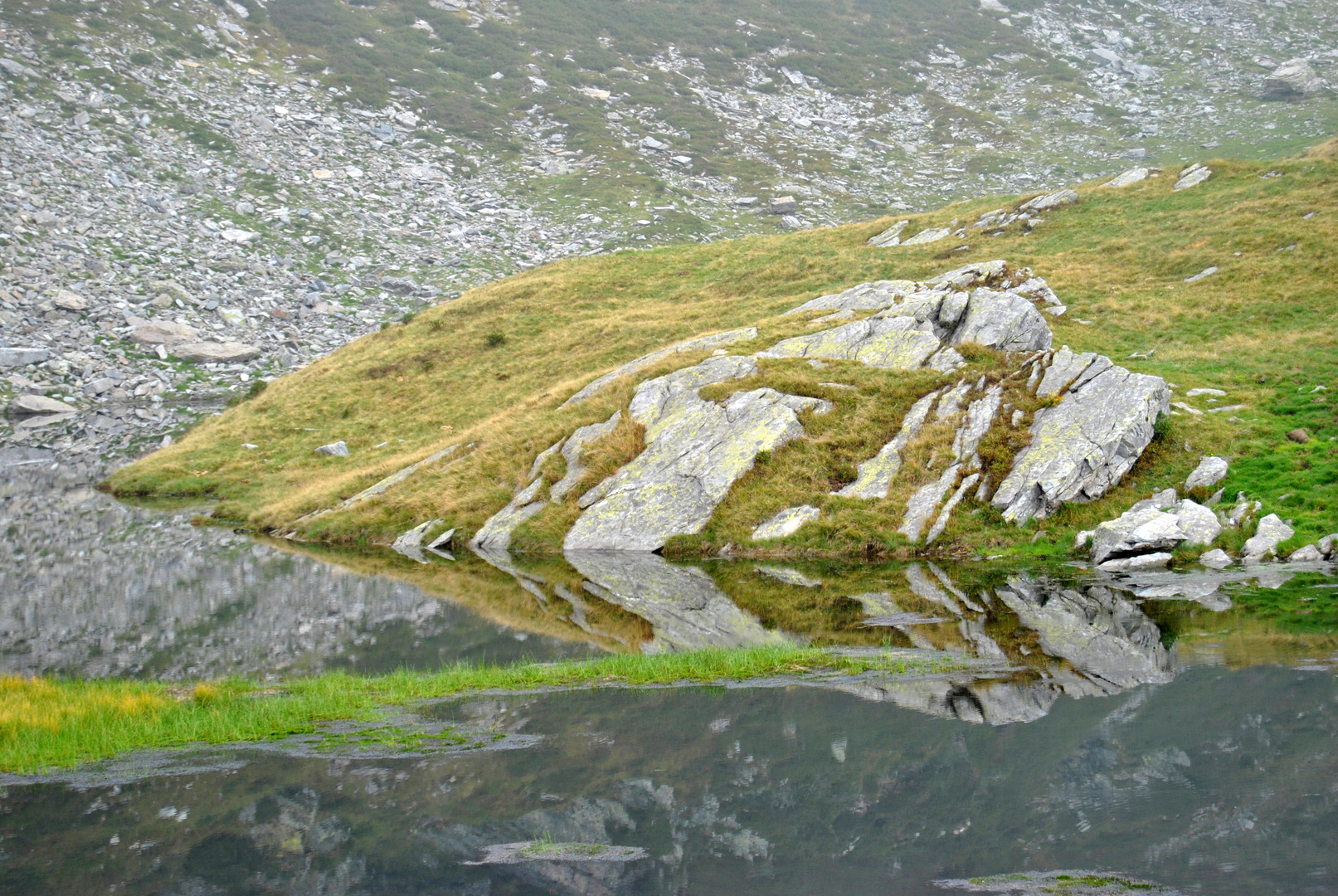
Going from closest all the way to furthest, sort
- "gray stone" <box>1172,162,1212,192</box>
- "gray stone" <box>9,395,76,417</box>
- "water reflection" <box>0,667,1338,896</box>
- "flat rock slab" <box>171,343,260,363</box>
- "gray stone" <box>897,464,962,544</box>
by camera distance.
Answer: "water reflection" <box>0,667,1338,896</box>
"gray stone" <box>897,464,962,544</box>
"gray stone" <box>1172,162,1212,192</box>
"gray stone" <box>9,395,76,417</box>
"flat rock slab" <box>171,343,260,363</box>

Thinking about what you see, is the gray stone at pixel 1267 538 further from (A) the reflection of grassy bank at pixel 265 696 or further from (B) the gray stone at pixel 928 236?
(B) the gray stone at pixel 928 236

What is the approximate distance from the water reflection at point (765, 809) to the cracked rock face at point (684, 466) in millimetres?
16282

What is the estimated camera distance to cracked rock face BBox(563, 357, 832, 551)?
91.1ft

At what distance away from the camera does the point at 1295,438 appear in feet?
78.7

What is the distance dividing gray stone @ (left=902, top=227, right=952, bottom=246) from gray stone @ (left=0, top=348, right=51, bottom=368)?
201ft

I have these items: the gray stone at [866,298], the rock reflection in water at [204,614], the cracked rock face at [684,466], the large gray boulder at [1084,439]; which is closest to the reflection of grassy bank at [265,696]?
the rock reflection in water at [204,614]

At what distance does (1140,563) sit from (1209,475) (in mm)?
4401

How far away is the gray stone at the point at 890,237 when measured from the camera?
58856 millimetres

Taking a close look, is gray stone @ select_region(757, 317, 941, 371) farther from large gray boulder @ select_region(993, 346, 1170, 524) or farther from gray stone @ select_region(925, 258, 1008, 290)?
large gray boulder @ select_region(993, 346, 1170, 524)

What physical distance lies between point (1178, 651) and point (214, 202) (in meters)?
93.7

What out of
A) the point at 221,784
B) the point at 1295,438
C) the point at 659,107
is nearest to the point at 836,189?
the point at 659,107

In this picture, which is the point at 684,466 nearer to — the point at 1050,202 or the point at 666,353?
the point at 666,353

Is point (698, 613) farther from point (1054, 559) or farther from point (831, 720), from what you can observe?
point (1054, 559)

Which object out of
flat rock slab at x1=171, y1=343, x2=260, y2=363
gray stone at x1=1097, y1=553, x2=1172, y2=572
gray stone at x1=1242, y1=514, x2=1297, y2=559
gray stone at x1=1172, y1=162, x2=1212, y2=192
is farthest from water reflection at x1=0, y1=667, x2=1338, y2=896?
flat rock slab at x1=171, y1=343, x2=260, y2=363
